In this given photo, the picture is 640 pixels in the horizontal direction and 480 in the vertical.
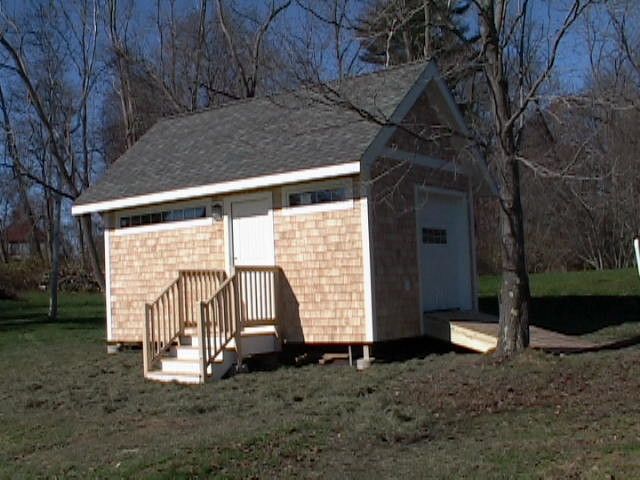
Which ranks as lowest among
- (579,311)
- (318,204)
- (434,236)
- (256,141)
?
(579,311)

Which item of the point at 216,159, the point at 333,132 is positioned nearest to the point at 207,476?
the point at 333,132

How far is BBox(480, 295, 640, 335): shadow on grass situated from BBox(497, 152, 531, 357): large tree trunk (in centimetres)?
536

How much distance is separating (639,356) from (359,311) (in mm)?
4023

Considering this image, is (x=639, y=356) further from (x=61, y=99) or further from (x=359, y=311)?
(x=61, y=99)

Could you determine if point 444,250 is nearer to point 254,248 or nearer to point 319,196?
point 319,196

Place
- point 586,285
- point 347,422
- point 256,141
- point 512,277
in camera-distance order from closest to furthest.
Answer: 1. point 347,422
2. point 512,277
3. point 256,141
4. point 586,285

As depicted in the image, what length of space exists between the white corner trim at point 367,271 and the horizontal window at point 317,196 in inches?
16.9

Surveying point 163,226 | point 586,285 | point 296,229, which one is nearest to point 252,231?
point 296,229

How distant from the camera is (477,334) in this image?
40.2 feet

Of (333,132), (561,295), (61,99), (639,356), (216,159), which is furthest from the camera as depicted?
(61,99)

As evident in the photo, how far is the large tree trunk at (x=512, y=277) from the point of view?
10625 mm

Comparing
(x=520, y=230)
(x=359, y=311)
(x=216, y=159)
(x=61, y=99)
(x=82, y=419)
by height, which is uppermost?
(x=61, y=99)

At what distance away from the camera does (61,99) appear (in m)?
31.0

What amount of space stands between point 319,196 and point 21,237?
54.1 m
